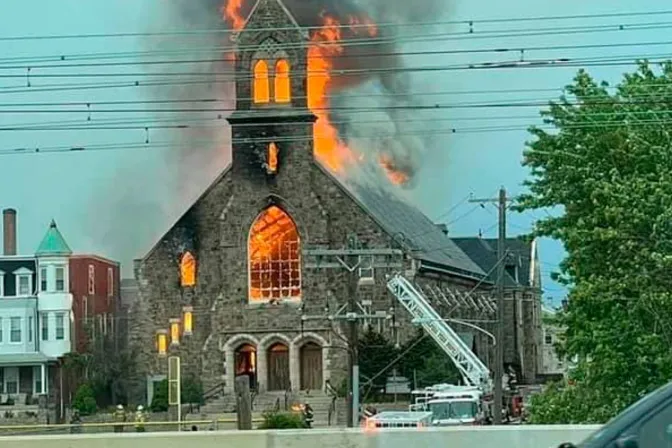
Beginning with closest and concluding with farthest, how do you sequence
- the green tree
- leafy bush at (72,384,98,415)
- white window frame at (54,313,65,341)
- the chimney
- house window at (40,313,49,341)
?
the green tree, leafy bush at (72,384,98,415), house window at (40,313,49,341), white window frame at (54,313,65,341), the chimney

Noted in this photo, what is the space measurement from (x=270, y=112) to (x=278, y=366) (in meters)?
11.9

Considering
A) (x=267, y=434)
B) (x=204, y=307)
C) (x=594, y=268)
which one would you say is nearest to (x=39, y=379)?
(x=204, y=307)

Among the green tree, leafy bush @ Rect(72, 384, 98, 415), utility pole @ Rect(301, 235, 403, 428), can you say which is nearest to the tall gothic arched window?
utility pole @ Rect(301, 235, 403, 428)

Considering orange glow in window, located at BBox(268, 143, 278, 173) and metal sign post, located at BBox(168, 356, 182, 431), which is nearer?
metal sign post, located at BBox(168, 356, 182, 431)

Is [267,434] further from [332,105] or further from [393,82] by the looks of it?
[393,82]

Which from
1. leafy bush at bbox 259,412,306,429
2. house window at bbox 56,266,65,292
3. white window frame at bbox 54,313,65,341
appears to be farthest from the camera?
house window at bbox 56,266,65,292

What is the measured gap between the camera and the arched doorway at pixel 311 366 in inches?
2472

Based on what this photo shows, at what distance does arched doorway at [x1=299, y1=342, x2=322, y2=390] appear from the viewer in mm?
62781

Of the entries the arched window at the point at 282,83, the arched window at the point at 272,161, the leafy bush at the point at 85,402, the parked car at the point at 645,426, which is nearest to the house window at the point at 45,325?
the leafy bush at the point at 85,402

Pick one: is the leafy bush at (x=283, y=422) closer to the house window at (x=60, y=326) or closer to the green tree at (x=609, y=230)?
the green tree at (x=609, y=230)

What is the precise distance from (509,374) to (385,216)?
9.68 m

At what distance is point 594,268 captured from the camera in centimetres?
3052

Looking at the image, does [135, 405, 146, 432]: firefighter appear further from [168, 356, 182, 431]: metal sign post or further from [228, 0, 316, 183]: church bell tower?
[228, 0, 316, 183]: church bell tower

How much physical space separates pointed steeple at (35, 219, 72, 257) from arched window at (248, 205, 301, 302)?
9548 millimetres
